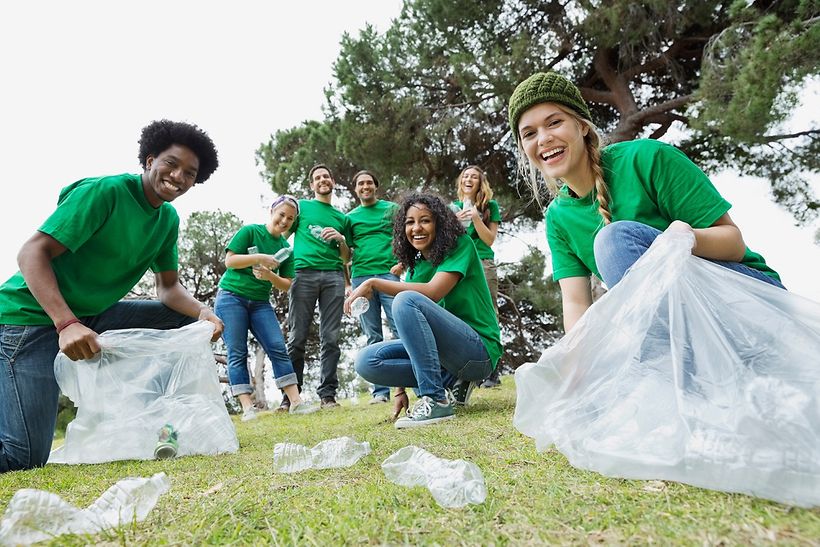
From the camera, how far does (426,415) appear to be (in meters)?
2.29

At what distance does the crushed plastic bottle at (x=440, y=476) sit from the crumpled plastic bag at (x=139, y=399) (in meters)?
0.99

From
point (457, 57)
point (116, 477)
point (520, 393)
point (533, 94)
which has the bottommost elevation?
point (116, 477)

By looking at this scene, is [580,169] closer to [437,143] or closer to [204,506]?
[204,506]

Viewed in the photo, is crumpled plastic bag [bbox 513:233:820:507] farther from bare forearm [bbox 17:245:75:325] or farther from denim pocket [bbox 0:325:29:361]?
denim pocket [bbox 0:325:29:361]

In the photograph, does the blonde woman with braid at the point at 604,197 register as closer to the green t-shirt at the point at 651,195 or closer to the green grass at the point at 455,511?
the green t-shirt at the point at 651,195

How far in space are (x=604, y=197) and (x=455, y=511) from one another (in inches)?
40.0

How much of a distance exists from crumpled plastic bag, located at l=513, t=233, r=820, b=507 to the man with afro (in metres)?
1.57

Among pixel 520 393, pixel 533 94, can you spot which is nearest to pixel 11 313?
pixel 520 393

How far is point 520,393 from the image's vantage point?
1.27 meters

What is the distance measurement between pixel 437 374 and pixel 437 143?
5560 millimetres

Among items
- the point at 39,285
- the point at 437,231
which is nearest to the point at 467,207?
the point at 437,231

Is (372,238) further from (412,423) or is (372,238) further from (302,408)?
(412,423)

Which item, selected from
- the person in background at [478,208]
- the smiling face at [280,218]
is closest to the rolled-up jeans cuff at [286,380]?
the smiling face at [280,218]

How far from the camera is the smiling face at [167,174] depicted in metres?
2.20
